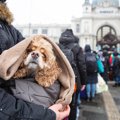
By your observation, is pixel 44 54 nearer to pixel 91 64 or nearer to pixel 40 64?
pixel 40 64

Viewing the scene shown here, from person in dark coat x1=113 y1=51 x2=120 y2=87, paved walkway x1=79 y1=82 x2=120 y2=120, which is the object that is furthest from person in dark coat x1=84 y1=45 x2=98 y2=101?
person in dark coat x1=113 y1=51 x2=120 y2=87

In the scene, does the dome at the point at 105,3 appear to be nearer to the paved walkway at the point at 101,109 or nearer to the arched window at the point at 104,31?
the arched window at the point at 104,31

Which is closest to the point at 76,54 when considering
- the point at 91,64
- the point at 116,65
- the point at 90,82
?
the point at 91,64

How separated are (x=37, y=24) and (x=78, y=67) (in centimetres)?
6646

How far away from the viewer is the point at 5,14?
7.44ft

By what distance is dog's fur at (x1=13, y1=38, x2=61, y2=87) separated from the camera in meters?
2.00

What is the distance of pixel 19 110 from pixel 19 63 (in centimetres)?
30

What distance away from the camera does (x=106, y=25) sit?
62812 millimetres

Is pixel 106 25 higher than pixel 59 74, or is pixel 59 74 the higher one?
pixel 59 74

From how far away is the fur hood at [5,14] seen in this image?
2248mm

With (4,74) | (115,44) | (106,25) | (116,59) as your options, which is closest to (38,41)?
(4,74)

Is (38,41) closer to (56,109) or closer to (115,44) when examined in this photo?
(56,109)

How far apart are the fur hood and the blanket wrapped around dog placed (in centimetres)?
27

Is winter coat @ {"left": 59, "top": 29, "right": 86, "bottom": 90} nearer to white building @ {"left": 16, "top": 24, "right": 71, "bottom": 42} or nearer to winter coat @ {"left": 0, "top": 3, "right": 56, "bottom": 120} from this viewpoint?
winter coat @ {"left": 0, "top": 3, "right": 56, "bottom": 120}
